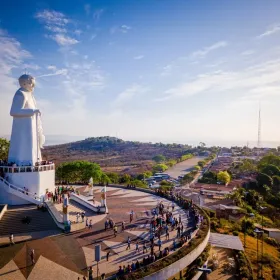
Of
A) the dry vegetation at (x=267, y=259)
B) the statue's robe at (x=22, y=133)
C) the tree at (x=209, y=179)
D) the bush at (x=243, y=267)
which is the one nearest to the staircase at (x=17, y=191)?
the statue's robe at (x=22, y=133)

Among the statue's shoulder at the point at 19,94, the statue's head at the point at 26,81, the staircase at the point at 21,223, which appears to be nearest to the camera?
the staircase at the point at 21,223


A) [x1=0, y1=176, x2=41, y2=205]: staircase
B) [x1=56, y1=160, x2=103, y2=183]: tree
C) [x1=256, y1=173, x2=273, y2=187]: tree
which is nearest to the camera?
[x1=0, y1=176, x2=41, y2=205]: staircase

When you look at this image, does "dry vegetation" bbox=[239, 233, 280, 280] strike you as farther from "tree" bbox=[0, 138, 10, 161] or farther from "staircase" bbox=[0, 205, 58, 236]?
"tree" bbox=[0, 138, 10, 161]

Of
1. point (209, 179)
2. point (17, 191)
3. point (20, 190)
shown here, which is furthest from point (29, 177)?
point (209, 179)

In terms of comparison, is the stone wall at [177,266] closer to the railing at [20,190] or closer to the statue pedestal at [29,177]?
the railing at [20,190]

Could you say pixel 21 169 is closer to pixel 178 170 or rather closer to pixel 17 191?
pixel 17 191

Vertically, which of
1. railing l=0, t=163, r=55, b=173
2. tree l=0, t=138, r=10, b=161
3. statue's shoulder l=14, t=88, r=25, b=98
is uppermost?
statue's shoulder l=14, t=88, r=25, b=98

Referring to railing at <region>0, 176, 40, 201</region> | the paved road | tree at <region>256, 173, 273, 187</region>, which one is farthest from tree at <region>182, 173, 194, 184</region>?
railing at <region>0, 176, 40, 201</region>

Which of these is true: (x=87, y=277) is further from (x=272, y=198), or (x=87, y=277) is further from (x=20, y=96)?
(x=272, y=198)

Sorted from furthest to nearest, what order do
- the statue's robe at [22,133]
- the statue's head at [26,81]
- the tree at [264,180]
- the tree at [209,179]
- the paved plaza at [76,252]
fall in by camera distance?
→ the tree at [209,179] → the tree at [264,180] → the statue's head at [26,81] → the statue's robe at [22,133] → the paved plaza at [76,252]
